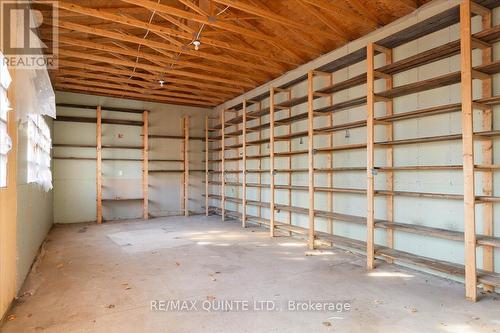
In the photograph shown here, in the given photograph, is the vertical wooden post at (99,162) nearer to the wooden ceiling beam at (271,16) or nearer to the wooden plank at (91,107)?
the wooden plank at (91,107)

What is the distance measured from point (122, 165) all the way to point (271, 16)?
588 centimetres

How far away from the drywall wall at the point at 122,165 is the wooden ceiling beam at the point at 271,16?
5.49 meters

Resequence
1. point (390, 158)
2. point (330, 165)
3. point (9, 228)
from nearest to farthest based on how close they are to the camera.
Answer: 1. point (9, 228)
2. point (390, 158)
3. point (330, 165)

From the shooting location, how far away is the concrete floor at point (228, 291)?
2.52 metres

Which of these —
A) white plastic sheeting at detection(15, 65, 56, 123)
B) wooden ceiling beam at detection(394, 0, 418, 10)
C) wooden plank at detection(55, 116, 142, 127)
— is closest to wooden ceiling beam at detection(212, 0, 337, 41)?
wooden ceiling beam at detection(394, 0, 418, 10)

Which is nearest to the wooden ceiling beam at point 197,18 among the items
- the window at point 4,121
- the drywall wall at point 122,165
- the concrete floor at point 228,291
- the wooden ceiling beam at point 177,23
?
the wooden ceiling beam at point 177,23

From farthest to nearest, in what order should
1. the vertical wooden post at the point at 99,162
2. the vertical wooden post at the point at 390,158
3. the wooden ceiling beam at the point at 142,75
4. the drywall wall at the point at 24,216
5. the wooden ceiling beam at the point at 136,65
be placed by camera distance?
1. the vertical wooden post at the point at 99,162
2. the wooden ceiling beam at the point at 142,75
3. the wooden ceiling beam at the point at 136,65
4. the vertical wooden post at the point at 390,158
5. the drywall wall at the point at 24,216

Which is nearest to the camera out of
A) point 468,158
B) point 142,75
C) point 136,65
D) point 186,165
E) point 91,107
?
point 468,158

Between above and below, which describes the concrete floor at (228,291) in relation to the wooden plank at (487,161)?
below

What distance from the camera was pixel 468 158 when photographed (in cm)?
299

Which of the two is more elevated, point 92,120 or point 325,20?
point 325,20

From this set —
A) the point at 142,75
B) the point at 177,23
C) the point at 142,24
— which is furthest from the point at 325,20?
the point at 142,75

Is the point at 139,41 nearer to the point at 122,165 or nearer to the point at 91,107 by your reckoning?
the point at 91,107

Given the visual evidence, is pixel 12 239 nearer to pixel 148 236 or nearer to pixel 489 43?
pixel 148 236
